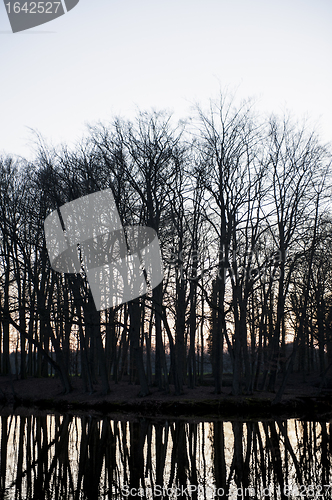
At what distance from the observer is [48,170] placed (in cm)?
2128

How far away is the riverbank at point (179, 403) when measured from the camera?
62.1 feet

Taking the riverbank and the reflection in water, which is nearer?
the reflection in water

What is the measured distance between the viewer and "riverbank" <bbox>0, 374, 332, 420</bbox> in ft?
62.1

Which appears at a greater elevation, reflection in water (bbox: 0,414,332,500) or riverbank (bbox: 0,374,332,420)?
reflection in water (bbox: 0,414,332,500)

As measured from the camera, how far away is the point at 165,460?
32.7ft

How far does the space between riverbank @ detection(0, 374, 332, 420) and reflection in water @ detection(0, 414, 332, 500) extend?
3465 mm

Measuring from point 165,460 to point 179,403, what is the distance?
965 cm

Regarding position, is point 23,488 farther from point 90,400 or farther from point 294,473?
point 90,400

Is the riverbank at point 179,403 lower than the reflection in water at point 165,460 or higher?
lower

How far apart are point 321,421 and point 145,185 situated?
12918 mm

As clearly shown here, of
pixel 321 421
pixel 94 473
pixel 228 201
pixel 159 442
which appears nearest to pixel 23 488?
pixel 94 473

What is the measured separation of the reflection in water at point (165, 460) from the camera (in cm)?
752

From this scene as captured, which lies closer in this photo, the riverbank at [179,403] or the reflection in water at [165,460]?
the reflection in water at [165,460]

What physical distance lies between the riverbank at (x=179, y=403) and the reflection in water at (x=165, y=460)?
347 centimetres
